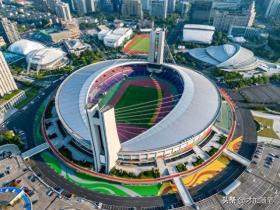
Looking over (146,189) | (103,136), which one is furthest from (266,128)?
(103,136)

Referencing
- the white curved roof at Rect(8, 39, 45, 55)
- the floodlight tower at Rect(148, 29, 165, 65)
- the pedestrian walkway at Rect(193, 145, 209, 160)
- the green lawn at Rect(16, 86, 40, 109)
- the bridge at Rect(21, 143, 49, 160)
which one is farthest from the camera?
the white curved roof at Rect(8, 39, 45, 55)

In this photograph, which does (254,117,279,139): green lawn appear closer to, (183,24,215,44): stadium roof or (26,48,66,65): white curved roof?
(183,24,215,44): stadium roof

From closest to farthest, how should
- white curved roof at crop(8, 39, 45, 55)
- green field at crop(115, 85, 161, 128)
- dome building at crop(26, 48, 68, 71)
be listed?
1. green field at crop(115, 85, 161, 128)
2. dome building at crop(26, 48, 68, 71)
3. white curved roof at crop(8, 39, 45, 55)

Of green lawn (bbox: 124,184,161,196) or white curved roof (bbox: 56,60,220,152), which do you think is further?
white curved roof (bbox: 56,60,220,152)

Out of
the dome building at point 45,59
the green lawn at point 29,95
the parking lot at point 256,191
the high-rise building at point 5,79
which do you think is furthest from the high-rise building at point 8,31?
the parking lot at point 256,191

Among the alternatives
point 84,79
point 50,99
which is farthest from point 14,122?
point 84,79

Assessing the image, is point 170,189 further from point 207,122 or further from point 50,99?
point 50,99

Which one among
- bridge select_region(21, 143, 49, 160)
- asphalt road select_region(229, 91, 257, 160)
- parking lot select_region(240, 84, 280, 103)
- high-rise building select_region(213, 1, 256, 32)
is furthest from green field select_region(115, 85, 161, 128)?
high-rise building select_region(213, 1, 256, 32)

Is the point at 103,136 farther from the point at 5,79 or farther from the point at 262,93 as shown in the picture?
the point at 262,93

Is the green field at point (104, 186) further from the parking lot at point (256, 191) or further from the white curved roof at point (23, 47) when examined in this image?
the white curved roof at point (23, 47)
